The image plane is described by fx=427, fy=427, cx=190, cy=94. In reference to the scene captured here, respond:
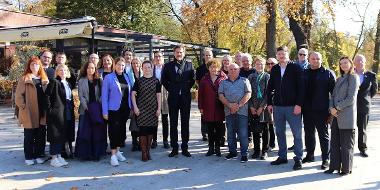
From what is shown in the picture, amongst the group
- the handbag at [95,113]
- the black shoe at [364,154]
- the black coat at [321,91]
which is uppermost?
the black coat at [321,91]

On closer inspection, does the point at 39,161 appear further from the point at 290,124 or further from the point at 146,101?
the point at 290,124

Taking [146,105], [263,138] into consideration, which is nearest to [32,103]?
[146,105]

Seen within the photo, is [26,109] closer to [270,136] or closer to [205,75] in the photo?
[205,75]

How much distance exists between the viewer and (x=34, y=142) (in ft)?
24.2

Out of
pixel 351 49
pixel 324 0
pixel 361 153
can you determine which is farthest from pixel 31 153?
pixel 351 49

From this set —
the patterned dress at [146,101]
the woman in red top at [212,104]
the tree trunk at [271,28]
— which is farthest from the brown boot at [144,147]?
the tree trunk at [271,28]

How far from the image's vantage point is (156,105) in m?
7.70

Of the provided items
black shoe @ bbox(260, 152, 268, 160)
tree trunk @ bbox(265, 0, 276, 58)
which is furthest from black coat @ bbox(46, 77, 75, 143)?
tree trunk @ bbox(265, 0, 276, 58)

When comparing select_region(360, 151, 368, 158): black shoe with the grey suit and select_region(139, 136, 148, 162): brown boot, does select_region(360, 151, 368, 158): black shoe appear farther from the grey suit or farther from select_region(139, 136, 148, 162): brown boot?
select_region(139, 136, 148, 162): brown boot

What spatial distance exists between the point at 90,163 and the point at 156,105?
60.2 inches

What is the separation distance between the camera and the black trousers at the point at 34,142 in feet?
23.6

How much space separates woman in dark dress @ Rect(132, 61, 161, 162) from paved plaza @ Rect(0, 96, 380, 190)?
1.28ft

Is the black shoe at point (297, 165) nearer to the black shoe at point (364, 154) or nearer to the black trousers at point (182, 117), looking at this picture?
the black shoe at point (364, 154)

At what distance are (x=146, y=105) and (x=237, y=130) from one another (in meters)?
1.69
